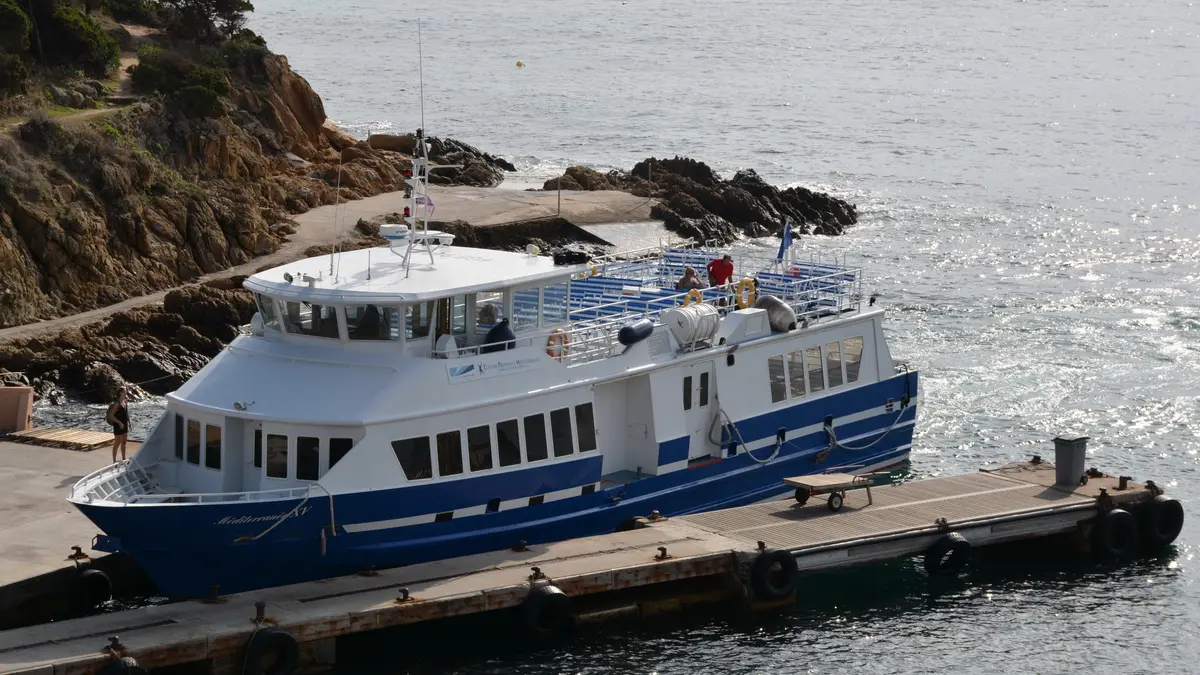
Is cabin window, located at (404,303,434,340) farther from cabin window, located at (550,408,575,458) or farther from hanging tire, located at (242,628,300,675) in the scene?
hanging tire, located at (242,628,300,675)

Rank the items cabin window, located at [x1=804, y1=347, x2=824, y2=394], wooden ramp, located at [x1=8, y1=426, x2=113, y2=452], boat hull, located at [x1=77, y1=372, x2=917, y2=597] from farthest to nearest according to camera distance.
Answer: cabin window, located at [x1=804, y1=347, x2=824, y2=394]
wooden ramp, located at [x1=8, y1=426, x2=113, y2=452]
boat hull, located at [x1=77, y1=372, x2=917, y2=597]

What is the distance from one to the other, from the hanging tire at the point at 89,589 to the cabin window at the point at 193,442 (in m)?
2.06

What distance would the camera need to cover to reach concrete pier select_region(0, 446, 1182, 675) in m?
20.3

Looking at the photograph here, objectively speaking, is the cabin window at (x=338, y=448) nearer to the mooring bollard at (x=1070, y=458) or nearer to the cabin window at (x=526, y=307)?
the cabin window at (x=526, y=307)

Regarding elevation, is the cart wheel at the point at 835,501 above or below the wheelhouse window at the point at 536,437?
below

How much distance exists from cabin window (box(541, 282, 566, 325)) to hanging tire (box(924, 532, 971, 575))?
22.8ft

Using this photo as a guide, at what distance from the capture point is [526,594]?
22125mm

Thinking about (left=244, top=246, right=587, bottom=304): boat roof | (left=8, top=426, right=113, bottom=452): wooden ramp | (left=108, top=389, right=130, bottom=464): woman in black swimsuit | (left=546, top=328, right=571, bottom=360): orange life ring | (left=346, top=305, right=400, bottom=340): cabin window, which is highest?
(left=244, top=246, right=587, bottom=304): boat roof

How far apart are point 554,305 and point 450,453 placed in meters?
3.42

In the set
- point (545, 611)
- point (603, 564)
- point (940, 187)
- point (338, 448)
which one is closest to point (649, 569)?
point (603, 564)

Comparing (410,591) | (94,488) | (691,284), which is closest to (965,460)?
(691,284)

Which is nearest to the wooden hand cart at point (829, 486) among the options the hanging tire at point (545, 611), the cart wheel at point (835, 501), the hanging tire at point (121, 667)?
the cart wheel at point (835, 501)

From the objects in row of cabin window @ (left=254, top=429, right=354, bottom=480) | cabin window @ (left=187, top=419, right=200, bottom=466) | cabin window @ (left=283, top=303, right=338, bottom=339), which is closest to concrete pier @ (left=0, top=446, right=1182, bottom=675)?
row of cabin window @ (left=254, top=429, right=354, bottom=480)

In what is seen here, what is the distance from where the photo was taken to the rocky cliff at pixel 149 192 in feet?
129
